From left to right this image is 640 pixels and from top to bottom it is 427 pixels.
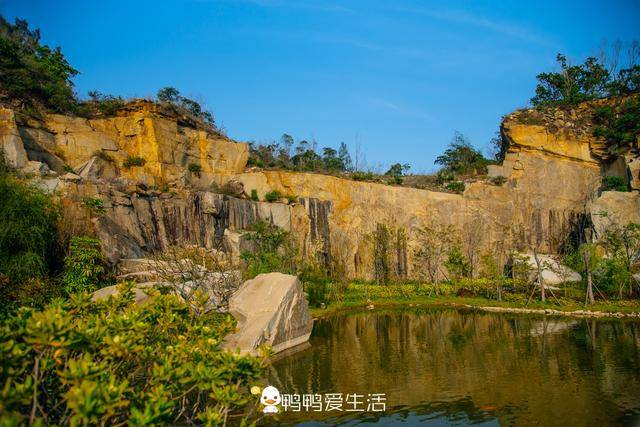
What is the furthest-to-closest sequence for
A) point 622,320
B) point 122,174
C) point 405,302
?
point 122,174 → point 405,302 → point 622,320

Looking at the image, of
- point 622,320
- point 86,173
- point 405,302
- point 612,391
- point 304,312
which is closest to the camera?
point 612,391

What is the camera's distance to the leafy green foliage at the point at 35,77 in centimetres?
3164

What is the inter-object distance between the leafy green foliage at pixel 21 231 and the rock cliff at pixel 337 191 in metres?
12.1

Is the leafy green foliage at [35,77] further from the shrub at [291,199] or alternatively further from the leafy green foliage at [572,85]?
the leafy green foliage at [572,85]

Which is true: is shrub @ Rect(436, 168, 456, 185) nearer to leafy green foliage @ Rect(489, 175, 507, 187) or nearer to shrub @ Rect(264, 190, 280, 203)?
leafy green foliage @ Rect(489, 175, 507, 187)

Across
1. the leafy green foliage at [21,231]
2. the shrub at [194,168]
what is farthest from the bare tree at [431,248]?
the leafy green foliage at [21,231]

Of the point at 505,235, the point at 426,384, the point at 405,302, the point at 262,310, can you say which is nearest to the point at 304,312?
the point at 262,310

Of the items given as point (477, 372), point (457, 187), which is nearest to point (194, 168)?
point (457, 187)

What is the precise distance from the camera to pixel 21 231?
15734 mm

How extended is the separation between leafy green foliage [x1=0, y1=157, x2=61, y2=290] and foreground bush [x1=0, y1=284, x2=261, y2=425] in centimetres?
996

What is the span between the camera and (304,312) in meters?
17.7

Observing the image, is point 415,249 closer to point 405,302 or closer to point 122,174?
point 405,302

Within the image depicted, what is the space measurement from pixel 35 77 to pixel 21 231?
2347 centimetres

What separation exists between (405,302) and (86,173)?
→ 2196cm
